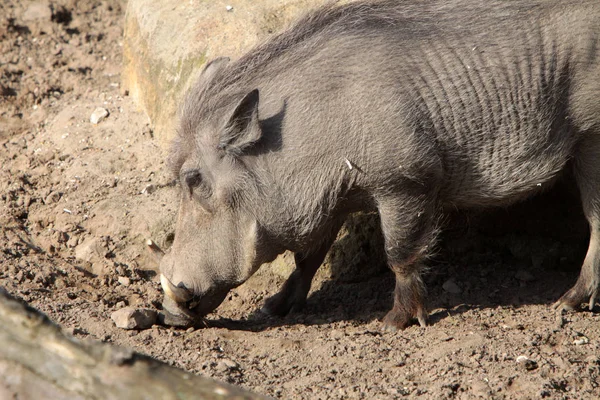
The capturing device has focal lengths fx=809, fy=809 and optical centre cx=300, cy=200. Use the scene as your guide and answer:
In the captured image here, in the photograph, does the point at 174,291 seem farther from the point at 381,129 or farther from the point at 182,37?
the point at 182,37

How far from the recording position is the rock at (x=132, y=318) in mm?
4020

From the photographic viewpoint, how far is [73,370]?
2.39 m

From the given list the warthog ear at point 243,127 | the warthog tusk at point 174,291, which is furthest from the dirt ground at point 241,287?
the warthog ear at point 243,127

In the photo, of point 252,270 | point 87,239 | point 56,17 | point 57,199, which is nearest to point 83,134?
point 57,199

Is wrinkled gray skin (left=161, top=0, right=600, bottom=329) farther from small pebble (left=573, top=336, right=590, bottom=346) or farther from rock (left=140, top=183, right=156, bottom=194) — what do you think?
rock (left=140, top=183, right=156, bottom=194)

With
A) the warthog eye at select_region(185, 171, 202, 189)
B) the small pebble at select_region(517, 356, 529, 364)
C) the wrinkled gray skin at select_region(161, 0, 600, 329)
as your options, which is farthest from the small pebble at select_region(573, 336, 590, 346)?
the warthog eye at select_region(185, 171, 202, 189)

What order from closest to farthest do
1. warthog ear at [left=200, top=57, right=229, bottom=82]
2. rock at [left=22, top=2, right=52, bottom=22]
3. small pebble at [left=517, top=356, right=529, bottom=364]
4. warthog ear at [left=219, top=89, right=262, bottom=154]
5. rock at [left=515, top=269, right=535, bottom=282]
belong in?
small pebble at [left=517, top=356, right=529, bottom=364] < warthog ear at [left=219, top=89, right=262, bottom=154] < warthog ear at [left=200, top=57, right=229, bottom=82] < rock at [left=515, top=269, right=535, bottom=282] < rock at [left=22, top=2, right=52, bottom=22]

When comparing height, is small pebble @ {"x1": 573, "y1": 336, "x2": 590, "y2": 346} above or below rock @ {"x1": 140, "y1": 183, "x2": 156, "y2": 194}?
below

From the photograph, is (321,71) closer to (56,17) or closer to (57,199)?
(57,199)

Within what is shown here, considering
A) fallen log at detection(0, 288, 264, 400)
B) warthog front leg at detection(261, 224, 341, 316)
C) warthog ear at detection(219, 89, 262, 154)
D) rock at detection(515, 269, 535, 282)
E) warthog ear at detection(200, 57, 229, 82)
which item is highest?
fallen log at detection(0, 288, 264, 400)

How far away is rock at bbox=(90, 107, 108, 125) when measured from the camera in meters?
6.07

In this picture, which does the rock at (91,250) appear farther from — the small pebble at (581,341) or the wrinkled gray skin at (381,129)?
the small pebble at (581,341)

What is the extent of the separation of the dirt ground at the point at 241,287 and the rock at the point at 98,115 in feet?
0.15

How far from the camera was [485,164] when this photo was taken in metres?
4.37
